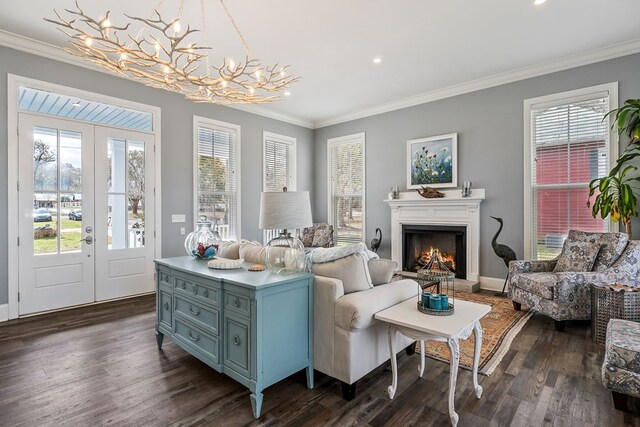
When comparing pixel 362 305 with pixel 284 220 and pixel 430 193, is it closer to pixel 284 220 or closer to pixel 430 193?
pixel 284 220

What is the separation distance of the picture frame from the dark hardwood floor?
2.99 m

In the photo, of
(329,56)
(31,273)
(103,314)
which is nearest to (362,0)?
(329,56)

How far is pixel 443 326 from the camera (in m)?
1.92

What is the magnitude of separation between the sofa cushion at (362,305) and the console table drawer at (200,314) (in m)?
0.87

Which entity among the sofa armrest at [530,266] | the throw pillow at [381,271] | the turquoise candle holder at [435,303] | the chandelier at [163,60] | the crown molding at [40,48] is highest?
the crown molding at [40,48]

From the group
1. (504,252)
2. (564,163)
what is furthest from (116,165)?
(564,163)

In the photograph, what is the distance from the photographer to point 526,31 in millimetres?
3697

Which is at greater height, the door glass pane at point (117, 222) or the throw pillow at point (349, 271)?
the door glass pane at point (117, 222)

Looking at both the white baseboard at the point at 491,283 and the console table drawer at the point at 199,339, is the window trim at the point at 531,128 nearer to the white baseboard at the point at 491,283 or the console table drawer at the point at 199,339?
the white baseboard at the point at 491,283

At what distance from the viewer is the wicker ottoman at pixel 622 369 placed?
201 cm

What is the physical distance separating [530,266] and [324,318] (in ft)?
10.3

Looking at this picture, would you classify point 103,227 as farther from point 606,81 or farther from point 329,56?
point 606,81

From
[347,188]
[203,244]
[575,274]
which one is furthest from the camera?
[347,188]

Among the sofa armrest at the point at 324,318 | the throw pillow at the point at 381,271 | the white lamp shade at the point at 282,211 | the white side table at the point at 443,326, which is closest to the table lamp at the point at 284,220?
the white lamp shade at the point at 282,211
